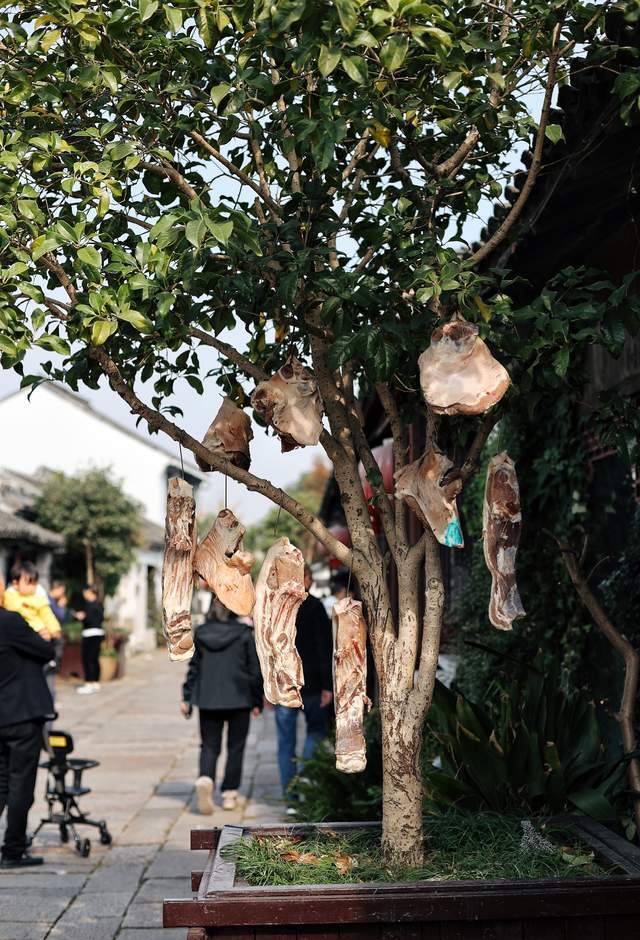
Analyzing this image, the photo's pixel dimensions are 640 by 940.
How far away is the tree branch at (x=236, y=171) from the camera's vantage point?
3.73 m

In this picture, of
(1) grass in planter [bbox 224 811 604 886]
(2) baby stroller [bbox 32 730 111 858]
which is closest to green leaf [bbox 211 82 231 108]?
(1) grass in planter [bbox 224 811 604 886]

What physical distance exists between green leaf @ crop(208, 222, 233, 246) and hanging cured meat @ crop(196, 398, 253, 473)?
3.93 feet

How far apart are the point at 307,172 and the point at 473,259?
0.88m

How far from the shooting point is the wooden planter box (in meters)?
3.29

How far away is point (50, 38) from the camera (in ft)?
11.1

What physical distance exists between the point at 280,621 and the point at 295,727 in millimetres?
5245

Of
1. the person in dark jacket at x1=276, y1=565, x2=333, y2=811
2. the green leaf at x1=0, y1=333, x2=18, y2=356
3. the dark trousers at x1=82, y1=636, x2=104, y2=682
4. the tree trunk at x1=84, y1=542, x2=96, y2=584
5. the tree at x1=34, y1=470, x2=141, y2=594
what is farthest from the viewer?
the tree at x1=34, y1=470, x2=141, y2=594

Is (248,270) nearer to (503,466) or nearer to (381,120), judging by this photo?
(381,120)

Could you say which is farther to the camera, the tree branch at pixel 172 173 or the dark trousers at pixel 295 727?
the dark trousers at pixel 295 727

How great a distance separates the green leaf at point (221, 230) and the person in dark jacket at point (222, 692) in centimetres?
593

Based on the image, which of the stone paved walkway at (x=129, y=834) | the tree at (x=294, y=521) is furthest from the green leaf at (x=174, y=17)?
the tree at (x=294, y=521)

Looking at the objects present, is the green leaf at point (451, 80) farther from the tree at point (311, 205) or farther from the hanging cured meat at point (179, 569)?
the hanging cured meat at point (179, 569)

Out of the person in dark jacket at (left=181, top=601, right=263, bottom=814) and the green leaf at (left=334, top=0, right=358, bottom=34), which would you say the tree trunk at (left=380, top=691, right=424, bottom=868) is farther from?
the person in dark jacket at (left=181, top=601, right=263, bottom=814)

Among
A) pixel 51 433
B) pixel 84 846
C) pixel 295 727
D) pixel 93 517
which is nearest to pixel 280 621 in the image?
pixel 84 846
